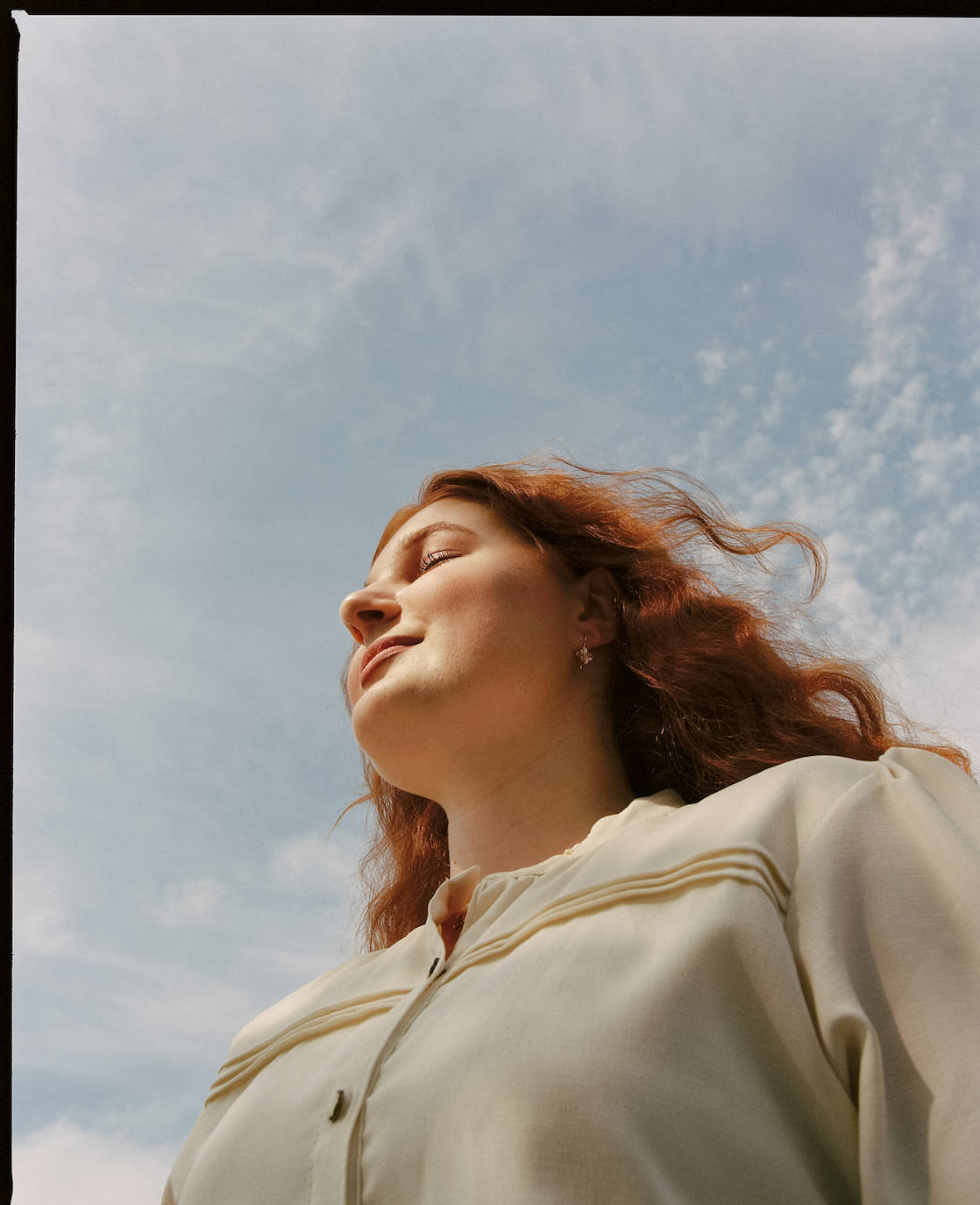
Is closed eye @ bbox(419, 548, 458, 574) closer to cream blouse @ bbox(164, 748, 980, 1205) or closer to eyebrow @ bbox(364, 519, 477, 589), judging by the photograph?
eyebrow @ bbox(364, 519, 477, 589)

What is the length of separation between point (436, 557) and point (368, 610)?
0.73 feet

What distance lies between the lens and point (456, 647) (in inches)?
109

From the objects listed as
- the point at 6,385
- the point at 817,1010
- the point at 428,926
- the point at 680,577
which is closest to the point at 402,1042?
the point at 428,926

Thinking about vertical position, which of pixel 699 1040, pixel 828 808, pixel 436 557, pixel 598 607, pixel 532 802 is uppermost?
pixel 436 557

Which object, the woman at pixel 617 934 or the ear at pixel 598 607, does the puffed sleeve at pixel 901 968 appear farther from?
the ear at pixel 598 607

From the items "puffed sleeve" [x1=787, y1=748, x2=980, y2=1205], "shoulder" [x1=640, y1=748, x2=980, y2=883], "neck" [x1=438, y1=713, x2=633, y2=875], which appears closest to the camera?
"puffed sleeve" [x1=787, y1=748, x2=980, y2=1205]

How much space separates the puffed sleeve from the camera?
5.24 ft

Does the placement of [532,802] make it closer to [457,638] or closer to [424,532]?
[457,638]

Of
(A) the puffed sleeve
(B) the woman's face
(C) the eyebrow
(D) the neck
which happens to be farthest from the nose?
(A) the puffed sleeve

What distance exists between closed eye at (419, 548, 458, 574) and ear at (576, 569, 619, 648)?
1.14 feet

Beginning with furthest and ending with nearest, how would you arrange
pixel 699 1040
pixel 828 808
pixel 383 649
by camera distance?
pixel 383 649, pixel 828 808, pixel 699 1040

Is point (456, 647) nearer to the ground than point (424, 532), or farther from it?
nearer to the ground

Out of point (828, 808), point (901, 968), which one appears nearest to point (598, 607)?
point (828, 808)

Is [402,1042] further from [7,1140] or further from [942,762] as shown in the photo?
[942,762]
